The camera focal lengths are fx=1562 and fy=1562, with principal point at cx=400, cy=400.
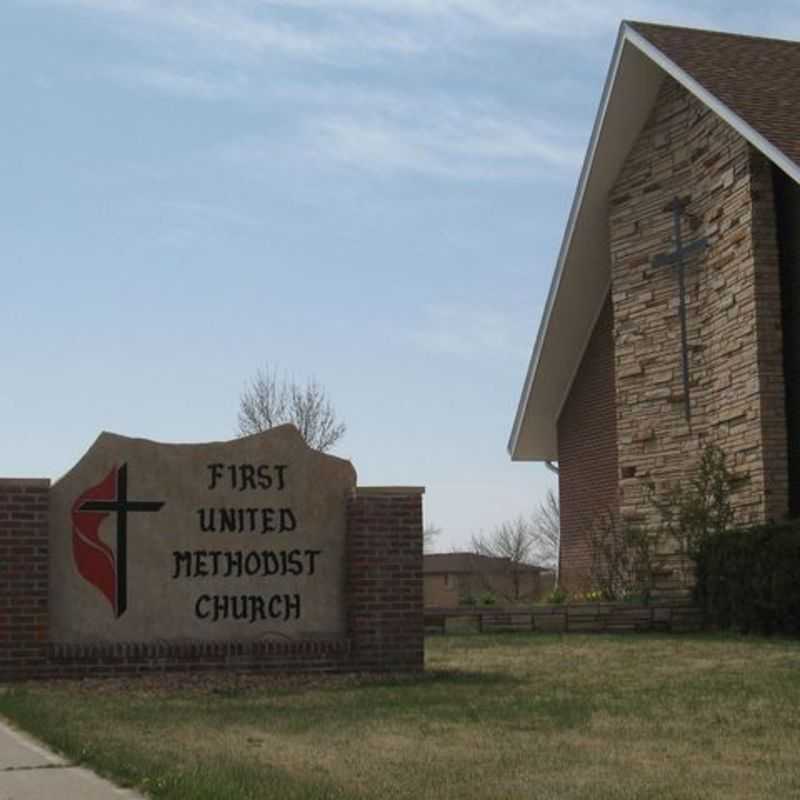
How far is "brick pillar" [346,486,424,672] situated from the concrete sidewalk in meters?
5.72

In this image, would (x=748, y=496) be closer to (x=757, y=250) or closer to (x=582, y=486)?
(x=757, y=250)

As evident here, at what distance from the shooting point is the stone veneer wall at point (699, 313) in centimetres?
2183

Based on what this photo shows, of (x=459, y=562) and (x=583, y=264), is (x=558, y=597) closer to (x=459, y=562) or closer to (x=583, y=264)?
(x=583, y=264)

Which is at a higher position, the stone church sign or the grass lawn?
the stone church sign

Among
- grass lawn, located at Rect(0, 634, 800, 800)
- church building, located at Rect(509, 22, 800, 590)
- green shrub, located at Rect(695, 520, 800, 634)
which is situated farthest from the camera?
church building, located at Rect(509, 22, 800, 590)

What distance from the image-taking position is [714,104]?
2172 cm

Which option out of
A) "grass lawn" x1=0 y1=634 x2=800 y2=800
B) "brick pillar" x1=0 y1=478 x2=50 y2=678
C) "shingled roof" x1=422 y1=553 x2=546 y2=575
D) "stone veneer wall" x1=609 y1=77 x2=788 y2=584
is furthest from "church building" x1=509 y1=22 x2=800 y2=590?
"shingled roof" x1=422 y1=553 x2=546 y2=575

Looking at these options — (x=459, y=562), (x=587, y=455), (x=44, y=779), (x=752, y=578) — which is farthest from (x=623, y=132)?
(x=459, y=562)

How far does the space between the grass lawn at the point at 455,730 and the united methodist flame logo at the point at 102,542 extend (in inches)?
37.9

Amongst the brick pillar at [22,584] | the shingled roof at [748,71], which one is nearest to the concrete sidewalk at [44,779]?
the brick pillar at [22,584]

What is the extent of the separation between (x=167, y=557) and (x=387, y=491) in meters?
2.17

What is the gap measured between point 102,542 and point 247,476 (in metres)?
1.49

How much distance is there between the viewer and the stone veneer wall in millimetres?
21828

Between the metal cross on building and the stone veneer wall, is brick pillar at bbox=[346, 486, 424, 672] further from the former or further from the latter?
the metal cross on building
